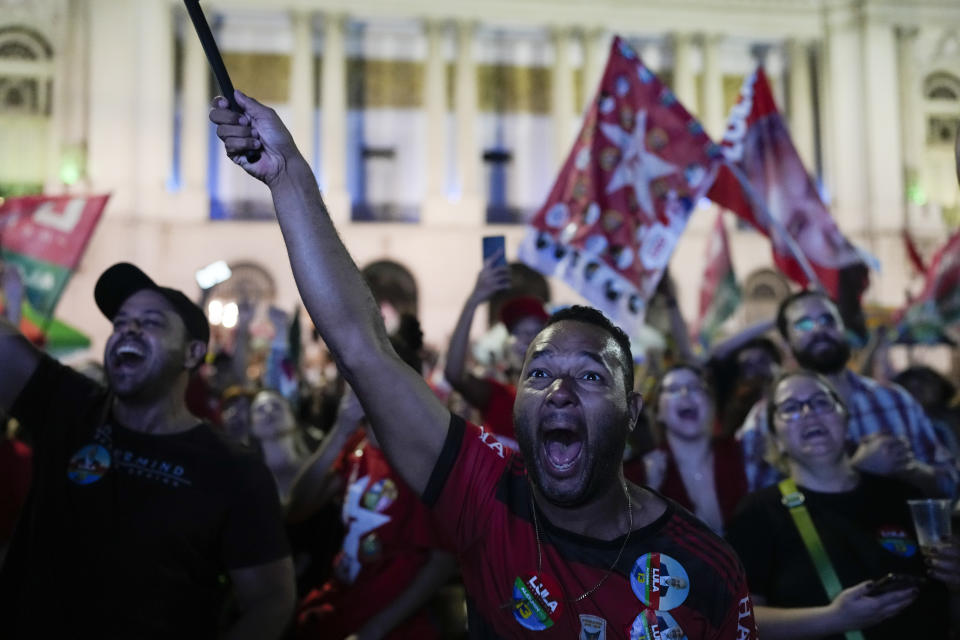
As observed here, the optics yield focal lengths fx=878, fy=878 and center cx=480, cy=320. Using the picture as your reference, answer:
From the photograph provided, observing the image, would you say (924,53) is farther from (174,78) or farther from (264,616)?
(264,616)

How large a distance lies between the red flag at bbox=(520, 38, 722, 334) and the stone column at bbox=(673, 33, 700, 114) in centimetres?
1962

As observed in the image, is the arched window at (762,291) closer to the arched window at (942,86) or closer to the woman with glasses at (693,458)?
the arched window at (942,86)

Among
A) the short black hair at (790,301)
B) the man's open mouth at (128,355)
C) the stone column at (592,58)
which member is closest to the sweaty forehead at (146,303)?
the man's open mouth at (128,355)

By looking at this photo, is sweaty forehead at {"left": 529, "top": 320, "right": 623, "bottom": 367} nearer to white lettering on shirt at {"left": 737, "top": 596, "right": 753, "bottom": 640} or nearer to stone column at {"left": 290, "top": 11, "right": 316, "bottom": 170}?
white lettering on shirt at {"left": 737, "top": 596, "right": 753, "bottom": 640}

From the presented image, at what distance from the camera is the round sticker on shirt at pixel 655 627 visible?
1761 mm

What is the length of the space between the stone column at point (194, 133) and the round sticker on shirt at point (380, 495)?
20746 mm

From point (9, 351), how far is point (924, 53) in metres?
28.5

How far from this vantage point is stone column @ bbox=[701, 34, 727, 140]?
2545 cm

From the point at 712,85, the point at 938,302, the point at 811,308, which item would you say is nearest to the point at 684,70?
the point at 712,85

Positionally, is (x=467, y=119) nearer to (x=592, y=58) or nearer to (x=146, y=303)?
(x=592, y=58)

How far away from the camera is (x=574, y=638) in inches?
70.1

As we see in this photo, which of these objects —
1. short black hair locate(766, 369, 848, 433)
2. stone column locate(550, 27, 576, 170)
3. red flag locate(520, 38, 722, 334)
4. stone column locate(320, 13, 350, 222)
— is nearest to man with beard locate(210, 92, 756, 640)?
short black hair locate(766, 369, 848, 433)

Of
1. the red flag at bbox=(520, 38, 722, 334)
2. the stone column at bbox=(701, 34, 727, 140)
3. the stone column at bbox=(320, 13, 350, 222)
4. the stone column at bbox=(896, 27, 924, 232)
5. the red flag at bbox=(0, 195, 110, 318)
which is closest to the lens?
the red flag at bbox=(520, 38, 722, 334)

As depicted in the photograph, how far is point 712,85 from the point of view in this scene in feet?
83.5
